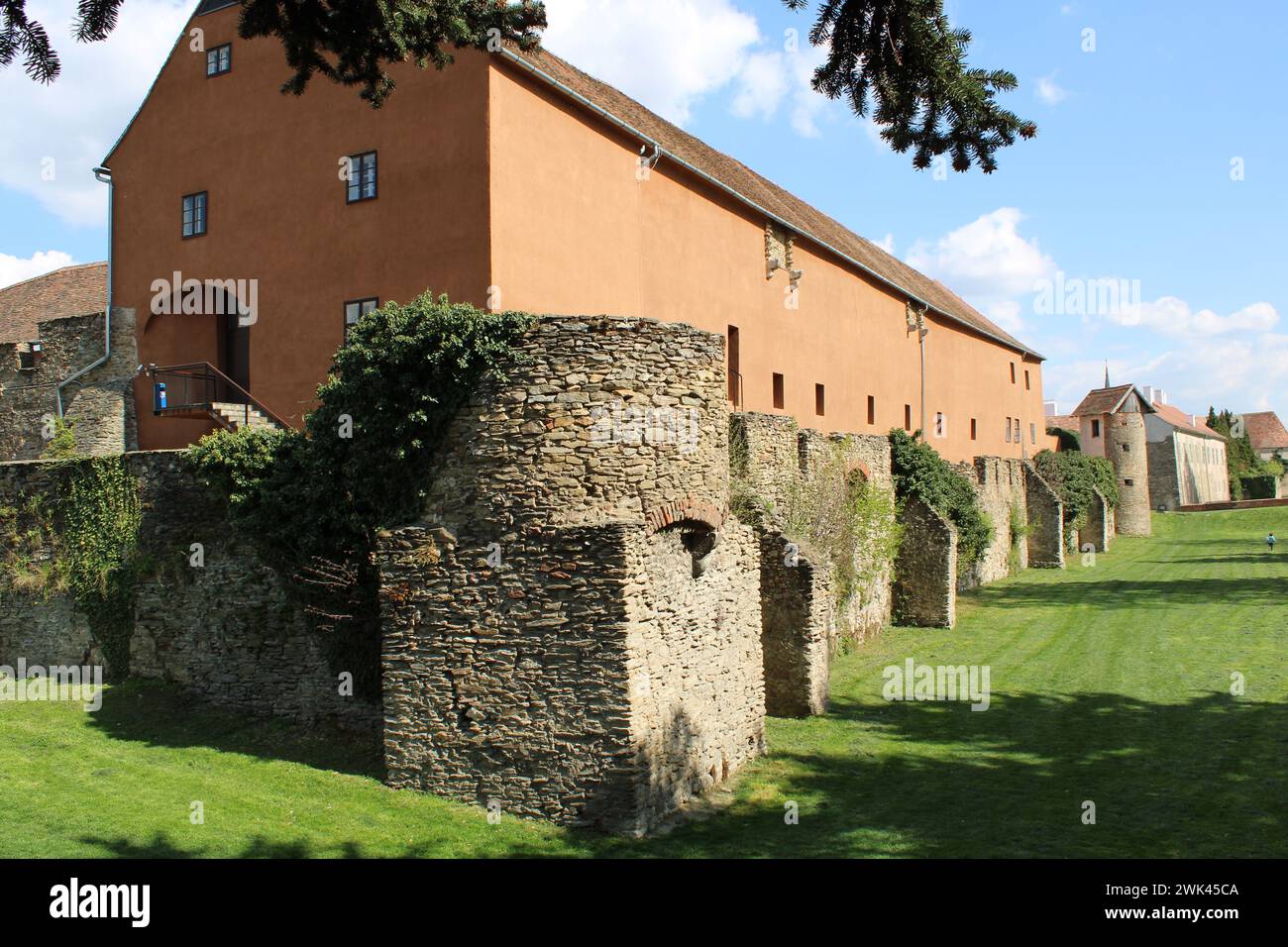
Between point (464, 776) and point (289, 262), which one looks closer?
point (464, 776)

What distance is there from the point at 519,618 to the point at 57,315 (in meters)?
19.6

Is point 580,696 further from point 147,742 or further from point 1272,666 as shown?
point 1272,666

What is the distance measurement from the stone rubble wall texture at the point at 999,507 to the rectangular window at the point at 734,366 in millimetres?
10789

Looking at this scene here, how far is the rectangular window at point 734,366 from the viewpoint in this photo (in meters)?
22.6

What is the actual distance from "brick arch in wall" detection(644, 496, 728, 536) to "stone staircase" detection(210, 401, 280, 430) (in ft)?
29.5

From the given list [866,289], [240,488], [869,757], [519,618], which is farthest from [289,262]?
[866,289]

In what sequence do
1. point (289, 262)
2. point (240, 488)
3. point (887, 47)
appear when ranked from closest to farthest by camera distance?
1. point (887, 47)
2. point (240, 488)
3. point (289, 262)

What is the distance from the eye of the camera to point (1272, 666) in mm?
19203

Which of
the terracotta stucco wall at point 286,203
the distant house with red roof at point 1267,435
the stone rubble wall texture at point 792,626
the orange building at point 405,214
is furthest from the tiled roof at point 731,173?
the distant house with red roof at point 1267,435

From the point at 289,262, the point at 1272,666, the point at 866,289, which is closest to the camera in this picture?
the point at 289,262

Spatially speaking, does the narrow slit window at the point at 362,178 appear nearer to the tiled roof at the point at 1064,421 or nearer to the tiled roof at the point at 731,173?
the tiled roof at the point at 731,173

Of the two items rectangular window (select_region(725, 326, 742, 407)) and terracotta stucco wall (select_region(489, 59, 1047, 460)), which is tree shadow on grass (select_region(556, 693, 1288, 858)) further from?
terracotta stucco wall (select_region(489, 59, 1047, 460))

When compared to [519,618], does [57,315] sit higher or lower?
higher

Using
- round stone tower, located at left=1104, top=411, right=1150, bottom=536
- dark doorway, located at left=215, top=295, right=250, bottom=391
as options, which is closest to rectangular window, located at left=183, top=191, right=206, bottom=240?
dark doorway, located at left=215, top=295, right=250, bottom=391
